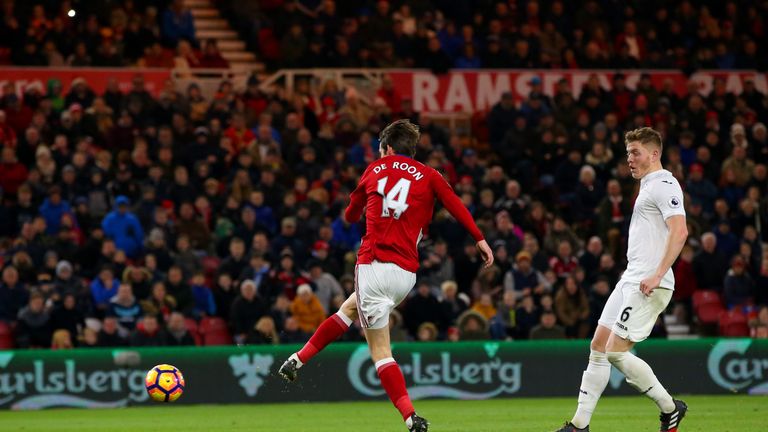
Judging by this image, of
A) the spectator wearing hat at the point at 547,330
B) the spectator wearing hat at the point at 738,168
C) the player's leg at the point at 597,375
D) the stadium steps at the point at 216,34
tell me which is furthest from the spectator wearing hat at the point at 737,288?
the stadium steps at the point at 216,34

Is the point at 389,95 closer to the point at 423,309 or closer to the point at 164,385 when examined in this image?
the point at 423,309

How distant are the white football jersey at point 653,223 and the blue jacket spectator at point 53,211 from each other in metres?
11.9

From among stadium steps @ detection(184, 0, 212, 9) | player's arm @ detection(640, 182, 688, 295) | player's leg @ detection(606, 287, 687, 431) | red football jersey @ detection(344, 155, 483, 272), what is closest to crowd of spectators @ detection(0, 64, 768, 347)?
stadium steps @ detection(184, 0, 212, 9)

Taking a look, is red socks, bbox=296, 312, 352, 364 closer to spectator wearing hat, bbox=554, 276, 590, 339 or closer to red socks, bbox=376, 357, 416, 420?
red socks, bbox=376, 357, 416, 420

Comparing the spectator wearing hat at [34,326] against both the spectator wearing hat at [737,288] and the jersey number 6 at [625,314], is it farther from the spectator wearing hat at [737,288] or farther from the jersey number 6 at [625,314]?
the jersey number 6 at [625,314]

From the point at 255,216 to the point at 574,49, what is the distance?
30.7 feet

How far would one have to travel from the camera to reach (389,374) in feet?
33.2

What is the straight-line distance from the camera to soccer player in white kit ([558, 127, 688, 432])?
998cm

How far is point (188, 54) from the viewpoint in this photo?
2480 centimetres

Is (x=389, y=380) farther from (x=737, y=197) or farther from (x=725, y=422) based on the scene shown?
(x=737, y=197)

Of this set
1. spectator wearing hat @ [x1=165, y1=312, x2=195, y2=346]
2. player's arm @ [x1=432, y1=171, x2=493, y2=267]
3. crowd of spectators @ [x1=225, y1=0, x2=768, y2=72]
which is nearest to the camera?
player's arm @ [x1=432, y1=171, x2=493, y2=267]

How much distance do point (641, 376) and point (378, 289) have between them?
6.84 feet

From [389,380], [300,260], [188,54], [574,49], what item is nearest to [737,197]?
[574,49]

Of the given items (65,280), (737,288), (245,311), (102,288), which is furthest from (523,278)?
(65,280)
